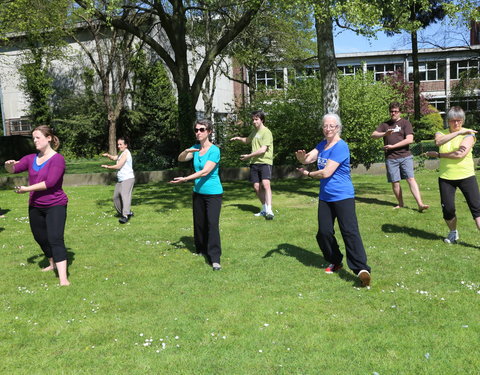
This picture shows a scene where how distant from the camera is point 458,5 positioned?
13.4 meters

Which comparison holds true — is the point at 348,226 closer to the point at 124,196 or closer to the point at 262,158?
the point at 262,158

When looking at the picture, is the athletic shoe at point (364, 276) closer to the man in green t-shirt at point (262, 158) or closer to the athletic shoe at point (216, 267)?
the athletic shoe at point (216, 267)

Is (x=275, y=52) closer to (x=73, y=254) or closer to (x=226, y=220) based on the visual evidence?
(x=226, y=220)

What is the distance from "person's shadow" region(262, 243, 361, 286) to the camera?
18.7 ft

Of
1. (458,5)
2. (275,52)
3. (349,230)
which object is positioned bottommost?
(349,230)

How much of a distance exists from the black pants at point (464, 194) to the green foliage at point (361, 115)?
922 centimetres

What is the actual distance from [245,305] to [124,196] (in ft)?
17.4

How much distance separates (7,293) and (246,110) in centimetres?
1311

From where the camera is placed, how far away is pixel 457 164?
671cm

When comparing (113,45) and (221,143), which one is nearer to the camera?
(221,143)

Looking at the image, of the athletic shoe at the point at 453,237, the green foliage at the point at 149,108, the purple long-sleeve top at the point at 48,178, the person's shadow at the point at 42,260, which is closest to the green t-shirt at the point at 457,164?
the athletic shoe at the point at 453,237

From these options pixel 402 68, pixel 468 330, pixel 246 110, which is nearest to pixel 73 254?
pixel 468 330

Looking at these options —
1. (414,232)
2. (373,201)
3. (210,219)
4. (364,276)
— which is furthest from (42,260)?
(373,201)

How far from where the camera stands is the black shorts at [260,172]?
931 cm
